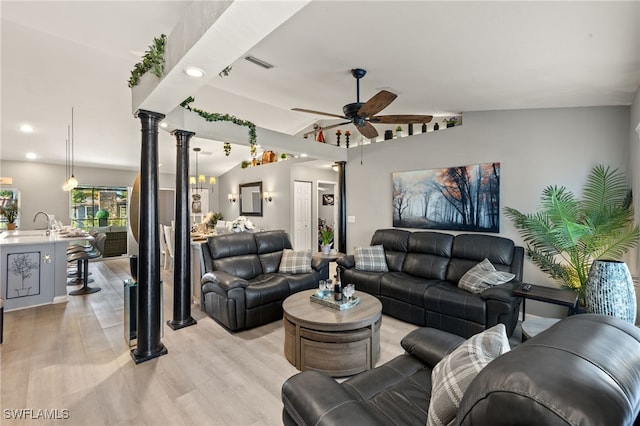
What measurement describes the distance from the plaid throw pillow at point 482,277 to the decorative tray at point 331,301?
139 cm

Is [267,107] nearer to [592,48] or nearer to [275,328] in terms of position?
[275,328]

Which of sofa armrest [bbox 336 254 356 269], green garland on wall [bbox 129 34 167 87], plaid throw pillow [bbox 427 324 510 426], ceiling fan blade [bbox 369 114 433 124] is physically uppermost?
green garland on wall [bbox 129 34 167 87]

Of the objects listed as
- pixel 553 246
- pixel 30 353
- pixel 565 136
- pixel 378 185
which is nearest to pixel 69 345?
pixel 30 353

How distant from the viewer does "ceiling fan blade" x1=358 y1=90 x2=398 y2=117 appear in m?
2.42

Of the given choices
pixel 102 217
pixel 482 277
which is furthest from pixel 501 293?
pixel 102 217

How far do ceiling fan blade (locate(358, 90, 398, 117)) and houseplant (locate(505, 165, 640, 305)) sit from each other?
2330 millimetres

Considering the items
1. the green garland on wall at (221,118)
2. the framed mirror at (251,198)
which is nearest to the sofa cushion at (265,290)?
the green garland on wall at (221,118)

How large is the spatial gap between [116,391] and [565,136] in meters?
5.21

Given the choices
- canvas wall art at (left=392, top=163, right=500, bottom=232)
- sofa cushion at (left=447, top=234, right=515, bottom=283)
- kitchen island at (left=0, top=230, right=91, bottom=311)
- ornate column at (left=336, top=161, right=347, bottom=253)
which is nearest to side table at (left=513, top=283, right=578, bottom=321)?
sofa cushion at (left=447, top=234, right=515, bottom=283)

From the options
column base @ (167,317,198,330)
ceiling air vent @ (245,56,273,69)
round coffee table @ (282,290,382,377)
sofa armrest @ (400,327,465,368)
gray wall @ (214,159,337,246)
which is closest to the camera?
sofa armrest @ (400,327,465,368)

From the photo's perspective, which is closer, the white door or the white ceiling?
the white ceiling

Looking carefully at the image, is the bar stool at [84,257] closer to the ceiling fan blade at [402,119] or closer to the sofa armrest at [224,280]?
the sofa armrest at [224,280]

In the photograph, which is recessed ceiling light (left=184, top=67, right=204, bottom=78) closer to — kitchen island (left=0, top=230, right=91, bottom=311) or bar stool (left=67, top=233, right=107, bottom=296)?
kitchen island (left=0, top=230, right=91, bottom=311)

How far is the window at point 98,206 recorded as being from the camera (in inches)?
289
